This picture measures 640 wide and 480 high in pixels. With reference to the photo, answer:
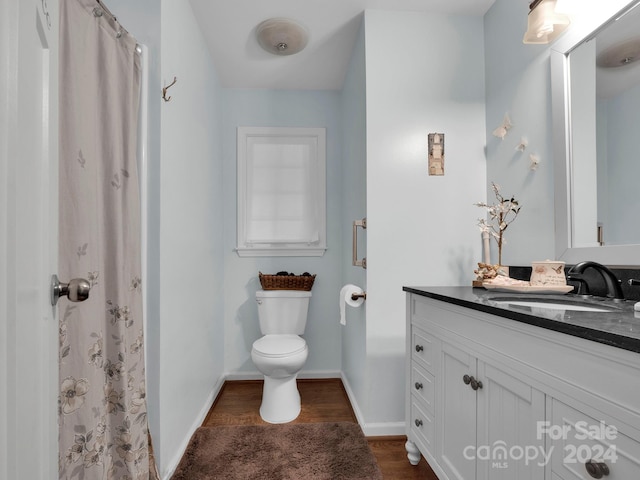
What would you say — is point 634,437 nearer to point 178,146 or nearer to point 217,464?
point 217,464

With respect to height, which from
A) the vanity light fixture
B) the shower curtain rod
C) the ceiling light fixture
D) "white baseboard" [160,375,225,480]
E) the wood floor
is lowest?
the wood floor

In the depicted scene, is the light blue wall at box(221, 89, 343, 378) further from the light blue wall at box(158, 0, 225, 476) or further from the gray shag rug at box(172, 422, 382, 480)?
the gray shag rug at box(172, 422, 382, 480)

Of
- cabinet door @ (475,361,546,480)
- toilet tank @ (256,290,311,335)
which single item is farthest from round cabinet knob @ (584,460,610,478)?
toilet tank @ (256,290,311,335)

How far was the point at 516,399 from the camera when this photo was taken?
0.97 metres

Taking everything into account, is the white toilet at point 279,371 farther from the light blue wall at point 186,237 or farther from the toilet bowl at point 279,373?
the light blue wall at point 186,237

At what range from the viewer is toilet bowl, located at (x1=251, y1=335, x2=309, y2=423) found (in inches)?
84.7

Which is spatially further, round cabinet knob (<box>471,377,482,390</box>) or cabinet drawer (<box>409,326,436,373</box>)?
cabinet drawer (<box>409,326,436,373</box>)

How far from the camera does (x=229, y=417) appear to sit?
227 centimetres

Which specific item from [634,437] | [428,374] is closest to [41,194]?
[634,437]

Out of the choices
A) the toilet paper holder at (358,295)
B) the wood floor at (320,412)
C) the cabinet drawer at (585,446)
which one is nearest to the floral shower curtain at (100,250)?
the wood floor at (320,412)

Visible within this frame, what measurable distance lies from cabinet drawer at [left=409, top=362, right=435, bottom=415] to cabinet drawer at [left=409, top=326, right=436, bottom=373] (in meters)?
0.03

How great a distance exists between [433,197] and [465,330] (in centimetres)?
99

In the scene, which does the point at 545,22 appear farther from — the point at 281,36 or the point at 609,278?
the point at 281,36

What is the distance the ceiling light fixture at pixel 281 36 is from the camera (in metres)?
2.12
